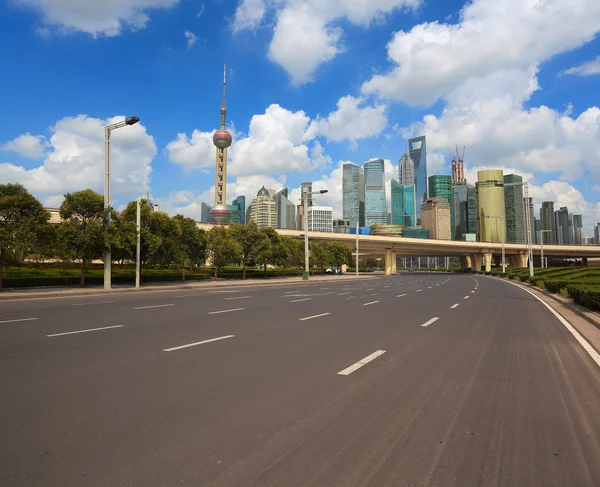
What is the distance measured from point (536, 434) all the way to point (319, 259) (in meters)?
68.7

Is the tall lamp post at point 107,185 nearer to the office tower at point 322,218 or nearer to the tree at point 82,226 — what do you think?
the tree at point 82,226

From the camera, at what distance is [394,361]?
280 inches

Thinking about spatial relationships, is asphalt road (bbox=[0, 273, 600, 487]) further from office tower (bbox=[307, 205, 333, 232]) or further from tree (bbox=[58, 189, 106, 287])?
office tower (bbox=[307, 205, 333, 232])

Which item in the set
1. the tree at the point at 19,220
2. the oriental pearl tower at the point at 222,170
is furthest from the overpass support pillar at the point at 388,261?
the tree at the point at 19,220

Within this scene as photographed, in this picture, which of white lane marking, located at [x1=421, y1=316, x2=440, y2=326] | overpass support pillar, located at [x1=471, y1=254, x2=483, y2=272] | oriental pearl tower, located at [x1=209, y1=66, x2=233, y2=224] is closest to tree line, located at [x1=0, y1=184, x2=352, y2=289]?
white lane marking, located at [x1=421, y1=316, x2=440, y2=326]

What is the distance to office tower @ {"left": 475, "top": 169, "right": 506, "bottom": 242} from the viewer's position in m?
89.2

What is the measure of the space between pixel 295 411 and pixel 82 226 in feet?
87.7

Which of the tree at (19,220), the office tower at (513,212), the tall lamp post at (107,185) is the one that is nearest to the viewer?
the tree at (19,220)

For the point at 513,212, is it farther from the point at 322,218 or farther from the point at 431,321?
the point at 431,321

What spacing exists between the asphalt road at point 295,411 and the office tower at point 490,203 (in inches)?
3390

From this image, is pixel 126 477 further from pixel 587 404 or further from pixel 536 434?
pixel 587 404

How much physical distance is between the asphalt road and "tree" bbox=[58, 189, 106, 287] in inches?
739

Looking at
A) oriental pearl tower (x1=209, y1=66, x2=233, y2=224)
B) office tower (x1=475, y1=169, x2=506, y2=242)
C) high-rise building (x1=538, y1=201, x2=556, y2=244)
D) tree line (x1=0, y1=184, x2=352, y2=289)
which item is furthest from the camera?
high-rise building (x1=538, y1=201, x2=556, y2=244)

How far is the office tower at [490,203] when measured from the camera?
293 ft
